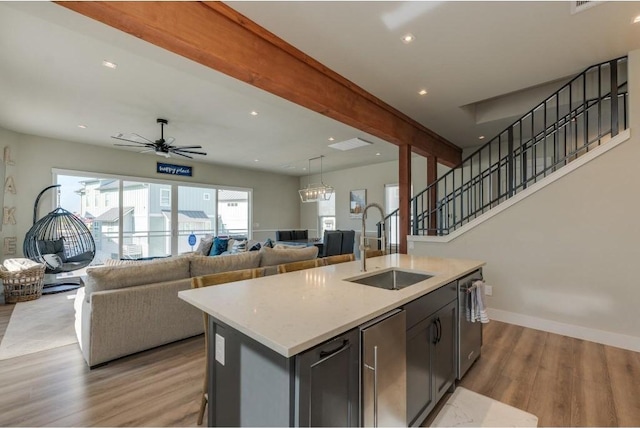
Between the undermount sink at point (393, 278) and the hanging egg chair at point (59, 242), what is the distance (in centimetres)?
587

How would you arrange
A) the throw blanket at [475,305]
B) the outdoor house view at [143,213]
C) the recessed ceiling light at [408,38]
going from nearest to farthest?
1. the throw blanket at [475,305]
2. the recessed ceiling light at [408,38]
3. the outdoor house view at [143,213]

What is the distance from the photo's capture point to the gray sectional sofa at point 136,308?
8.21ft

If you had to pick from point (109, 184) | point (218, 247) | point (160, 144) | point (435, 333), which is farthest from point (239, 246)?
point (435, 333)

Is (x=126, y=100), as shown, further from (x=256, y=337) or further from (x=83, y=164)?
(x=256, y=337)

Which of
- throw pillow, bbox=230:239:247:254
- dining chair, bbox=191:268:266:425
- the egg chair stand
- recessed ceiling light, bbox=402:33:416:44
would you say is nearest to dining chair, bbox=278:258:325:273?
dining chair, bbox=191:268:266:425

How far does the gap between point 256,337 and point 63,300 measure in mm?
5247

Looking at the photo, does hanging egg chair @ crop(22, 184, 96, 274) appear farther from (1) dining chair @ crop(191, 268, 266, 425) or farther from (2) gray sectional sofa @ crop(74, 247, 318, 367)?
(1) dining chair @ crop(191, 268, 266, 425)

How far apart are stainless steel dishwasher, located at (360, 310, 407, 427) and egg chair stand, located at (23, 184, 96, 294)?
612cm

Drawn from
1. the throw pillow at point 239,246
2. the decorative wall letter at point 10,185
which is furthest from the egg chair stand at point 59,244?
the throw pillow at point 239,246

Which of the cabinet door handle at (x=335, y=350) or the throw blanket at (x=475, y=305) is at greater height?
the cabinet door handle at (x=335, y=350)

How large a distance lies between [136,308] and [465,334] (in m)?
2.92

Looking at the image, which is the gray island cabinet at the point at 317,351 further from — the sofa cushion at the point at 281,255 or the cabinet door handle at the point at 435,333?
the sofa cushion at the point at 281,255

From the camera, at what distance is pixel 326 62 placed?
111 inches

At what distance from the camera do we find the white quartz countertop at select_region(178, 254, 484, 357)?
1074mm
